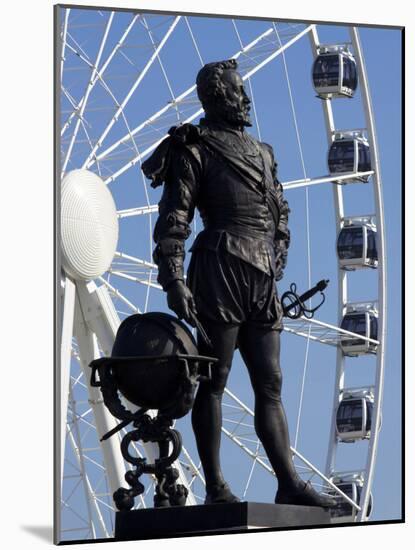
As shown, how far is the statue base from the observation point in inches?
519

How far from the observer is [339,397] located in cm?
2922

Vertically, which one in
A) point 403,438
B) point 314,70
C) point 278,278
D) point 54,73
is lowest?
point 403,438

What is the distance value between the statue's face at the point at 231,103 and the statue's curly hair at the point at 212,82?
25 mm

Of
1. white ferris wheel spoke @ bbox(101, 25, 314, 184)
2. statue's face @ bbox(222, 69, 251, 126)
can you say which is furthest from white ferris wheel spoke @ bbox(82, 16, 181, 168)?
statue's face @ bbox(222, 69, 251, 126)

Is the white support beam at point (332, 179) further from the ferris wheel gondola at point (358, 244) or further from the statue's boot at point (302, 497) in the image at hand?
the statue's boot at point (302, 497)

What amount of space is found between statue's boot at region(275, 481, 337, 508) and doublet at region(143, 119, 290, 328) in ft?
4.24

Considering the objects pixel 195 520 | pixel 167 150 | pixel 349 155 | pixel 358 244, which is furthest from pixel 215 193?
pixel 358 244

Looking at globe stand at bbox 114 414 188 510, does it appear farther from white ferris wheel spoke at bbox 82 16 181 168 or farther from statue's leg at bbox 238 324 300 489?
white ferris wheel spoke at bbox 82 16 181 168

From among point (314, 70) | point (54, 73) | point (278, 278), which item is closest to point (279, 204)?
point (278, 278)

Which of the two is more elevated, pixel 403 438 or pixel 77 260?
pixel 77 260

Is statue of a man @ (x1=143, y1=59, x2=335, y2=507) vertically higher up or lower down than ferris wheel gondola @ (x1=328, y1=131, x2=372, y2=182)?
lower down

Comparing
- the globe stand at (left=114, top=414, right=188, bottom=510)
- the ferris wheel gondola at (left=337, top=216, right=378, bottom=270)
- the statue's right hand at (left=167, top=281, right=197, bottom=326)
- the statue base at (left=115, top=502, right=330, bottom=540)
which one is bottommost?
the statue base at (left=115, top=502, right=330, bottom=540)

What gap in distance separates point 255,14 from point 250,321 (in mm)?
2507

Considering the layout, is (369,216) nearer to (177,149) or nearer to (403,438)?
(403,438)
